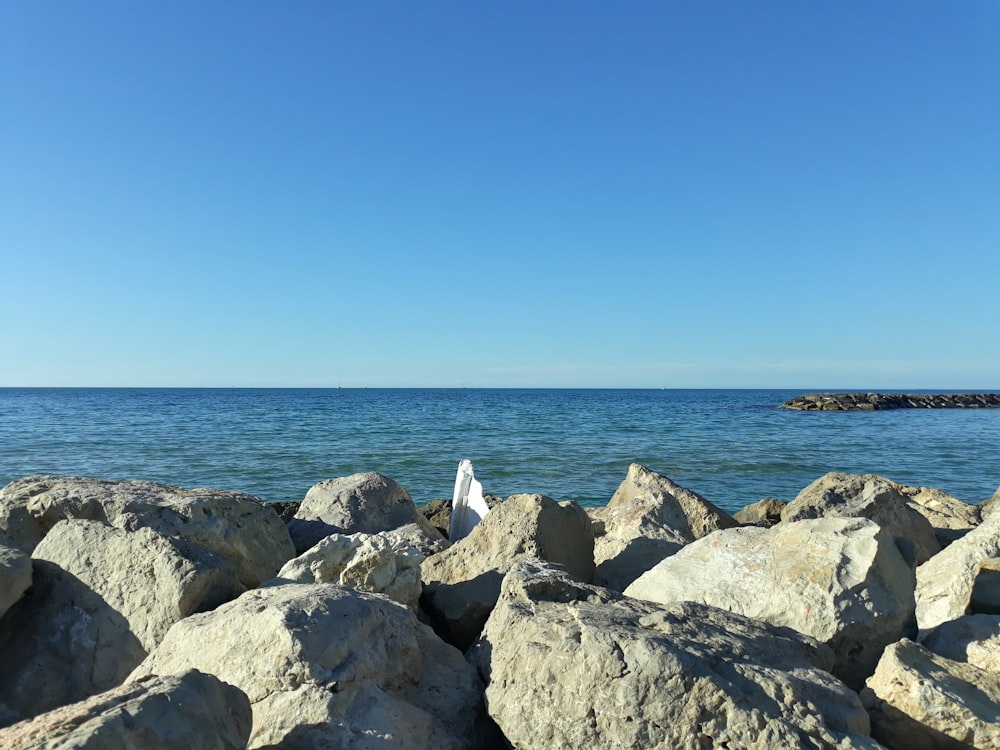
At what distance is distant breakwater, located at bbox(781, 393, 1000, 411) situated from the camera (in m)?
61.7

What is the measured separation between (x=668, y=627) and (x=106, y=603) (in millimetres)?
2908

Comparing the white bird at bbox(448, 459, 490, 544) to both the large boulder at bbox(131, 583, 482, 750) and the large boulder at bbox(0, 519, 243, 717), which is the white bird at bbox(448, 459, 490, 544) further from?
the large boulder at bbox(131, 583, 482, 750)

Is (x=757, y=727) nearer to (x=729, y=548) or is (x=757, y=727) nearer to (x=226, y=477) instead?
(x=729, y=548)

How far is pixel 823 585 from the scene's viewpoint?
3.94 meters

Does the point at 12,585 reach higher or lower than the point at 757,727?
higher

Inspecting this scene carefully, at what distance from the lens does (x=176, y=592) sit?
3.93 meters

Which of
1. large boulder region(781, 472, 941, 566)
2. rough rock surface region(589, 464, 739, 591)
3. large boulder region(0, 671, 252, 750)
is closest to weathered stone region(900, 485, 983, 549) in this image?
large boulder region(781, 472, 941, 566)

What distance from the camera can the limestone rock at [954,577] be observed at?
187 inches

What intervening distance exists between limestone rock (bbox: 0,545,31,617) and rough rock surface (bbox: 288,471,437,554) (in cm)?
293

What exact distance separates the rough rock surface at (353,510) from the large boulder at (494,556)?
1677 mm

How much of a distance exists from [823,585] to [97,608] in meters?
3.80

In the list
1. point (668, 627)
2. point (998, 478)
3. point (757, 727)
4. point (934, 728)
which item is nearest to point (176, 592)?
point (668, 627)

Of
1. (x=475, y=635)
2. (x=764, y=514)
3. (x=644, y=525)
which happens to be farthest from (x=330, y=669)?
(x=764, y=514)

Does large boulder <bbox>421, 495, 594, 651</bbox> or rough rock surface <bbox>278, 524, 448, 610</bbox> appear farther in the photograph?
large boulder <bbox>421, 495, 594, 651</bbox>
